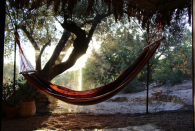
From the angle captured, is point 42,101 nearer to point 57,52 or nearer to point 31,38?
point 57,52

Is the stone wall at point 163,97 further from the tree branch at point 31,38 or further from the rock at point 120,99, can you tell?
the tree branch at point 31,38

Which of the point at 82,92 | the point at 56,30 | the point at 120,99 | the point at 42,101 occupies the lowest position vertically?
the point at 120,99

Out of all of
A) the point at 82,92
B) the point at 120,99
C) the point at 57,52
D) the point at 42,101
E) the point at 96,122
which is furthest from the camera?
the point at 120,99

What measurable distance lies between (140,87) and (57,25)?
10.4 ft

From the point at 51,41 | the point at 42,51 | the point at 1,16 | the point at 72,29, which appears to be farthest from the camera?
the point at 51,41

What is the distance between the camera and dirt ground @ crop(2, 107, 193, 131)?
1.88 m

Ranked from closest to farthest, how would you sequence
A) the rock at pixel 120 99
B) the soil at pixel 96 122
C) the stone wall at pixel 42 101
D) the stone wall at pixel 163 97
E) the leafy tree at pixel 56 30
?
the soil at pixel 96 122
the stone wall at pixel 42 101
the leafy tree at pixel 56 30
the stone wall at pixel 163 97
the rock at pixel 120 99

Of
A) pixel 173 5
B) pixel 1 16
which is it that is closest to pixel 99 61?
pixel 173 5

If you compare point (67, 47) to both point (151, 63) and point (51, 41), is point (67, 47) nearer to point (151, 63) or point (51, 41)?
point (51, 41)

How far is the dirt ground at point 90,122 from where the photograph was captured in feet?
6.18

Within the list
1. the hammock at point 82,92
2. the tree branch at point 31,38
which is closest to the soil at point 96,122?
the hammock at point 82,92

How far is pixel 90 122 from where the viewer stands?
6.87 ft

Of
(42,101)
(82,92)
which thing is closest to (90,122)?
(82,92)

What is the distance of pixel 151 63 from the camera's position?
510 cm
